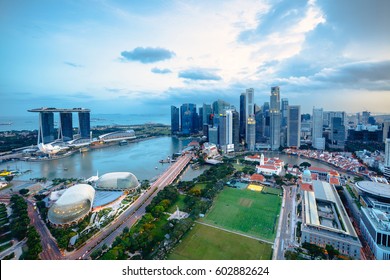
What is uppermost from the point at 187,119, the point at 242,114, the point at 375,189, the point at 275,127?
the point at 242,114

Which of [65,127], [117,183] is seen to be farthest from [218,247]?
[65,127]

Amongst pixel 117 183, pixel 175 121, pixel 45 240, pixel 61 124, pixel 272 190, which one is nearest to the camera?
pixel 45 240

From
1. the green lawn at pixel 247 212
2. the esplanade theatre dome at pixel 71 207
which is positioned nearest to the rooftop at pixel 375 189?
the green lawn at pixel 247 212

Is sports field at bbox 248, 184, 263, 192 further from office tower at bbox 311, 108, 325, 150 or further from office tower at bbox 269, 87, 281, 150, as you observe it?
office tower at bbox 311, 108, 325, 150

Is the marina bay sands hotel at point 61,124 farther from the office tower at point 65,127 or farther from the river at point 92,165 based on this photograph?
the river at point 92,165

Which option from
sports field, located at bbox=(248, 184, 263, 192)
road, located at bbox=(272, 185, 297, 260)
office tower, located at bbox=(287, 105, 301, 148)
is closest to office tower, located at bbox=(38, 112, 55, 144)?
sports field, located at bbox=(248, 184, 263, 192)

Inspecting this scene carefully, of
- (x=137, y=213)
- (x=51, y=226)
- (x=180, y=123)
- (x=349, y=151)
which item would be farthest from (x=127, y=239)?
(x=180, y=123)

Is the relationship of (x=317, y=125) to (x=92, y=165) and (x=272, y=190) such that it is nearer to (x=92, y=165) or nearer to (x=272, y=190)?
(x=272, y=190)
